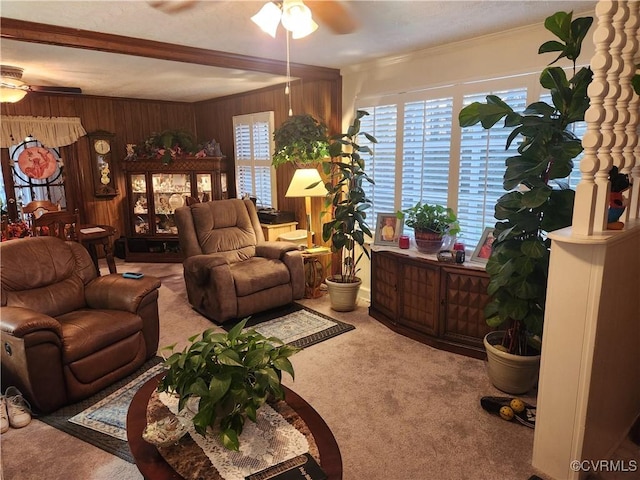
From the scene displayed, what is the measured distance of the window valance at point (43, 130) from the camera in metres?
5.34

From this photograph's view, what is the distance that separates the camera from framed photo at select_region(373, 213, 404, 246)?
3861 mm

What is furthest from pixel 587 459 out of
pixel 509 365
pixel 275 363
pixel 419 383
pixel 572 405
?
pixel 275 363

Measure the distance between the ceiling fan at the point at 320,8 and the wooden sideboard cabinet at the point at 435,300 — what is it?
184 centimetres

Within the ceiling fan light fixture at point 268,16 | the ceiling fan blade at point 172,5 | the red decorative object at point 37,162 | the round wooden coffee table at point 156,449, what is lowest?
the round wooden coffee table at point 156,449

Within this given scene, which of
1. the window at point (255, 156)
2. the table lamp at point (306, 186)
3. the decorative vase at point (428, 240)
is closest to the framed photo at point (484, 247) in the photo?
the decorative vase at point (428, 240)

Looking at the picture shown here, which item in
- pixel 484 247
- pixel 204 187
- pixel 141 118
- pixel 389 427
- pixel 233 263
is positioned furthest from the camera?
pixel 141 118

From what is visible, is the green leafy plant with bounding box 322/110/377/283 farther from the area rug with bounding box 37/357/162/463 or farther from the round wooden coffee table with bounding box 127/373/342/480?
the round wooden coffee table with bounding box 127/373/342/480

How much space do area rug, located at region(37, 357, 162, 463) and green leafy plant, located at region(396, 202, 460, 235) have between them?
2.44 meters

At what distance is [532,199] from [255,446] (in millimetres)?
1876

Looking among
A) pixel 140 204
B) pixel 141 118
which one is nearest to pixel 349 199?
pixel 140 204

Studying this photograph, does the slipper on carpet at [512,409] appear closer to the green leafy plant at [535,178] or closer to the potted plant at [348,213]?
the green leafy plant at [535,178]

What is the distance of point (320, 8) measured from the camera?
2.54 m

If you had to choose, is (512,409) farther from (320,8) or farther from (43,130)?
(43,130)

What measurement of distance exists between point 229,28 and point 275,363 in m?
2.32
